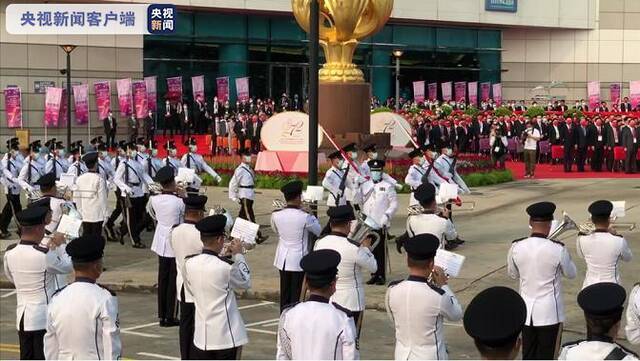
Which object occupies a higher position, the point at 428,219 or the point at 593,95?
the point at 593,95

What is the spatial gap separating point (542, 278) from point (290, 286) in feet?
12.3

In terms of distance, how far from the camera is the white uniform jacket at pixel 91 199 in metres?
17.2

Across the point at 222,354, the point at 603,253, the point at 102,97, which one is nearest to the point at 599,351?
the point at 222,354

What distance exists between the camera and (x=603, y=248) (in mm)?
10148

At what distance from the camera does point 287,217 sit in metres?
11.8

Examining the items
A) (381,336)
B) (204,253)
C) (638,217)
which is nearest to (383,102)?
(638,217)

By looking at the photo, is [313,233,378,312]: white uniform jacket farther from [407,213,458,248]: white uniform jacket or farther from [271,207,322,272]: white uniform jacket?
[407,213,458,248]: white uniform jacket

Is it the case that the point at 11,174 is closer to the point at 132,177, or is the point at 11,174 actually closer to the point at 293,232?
the point at 132,177

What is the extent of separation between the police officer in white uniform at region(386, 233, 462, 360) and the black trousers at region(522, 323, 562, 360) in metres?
2.52

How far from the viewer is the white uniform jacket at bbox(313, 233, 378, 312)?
9.57 meters

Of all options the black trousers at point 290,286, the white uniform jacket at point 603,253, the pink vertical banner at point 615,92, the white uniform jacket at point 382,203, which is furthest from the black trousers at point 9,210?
the pink vertical banner at point 615,92

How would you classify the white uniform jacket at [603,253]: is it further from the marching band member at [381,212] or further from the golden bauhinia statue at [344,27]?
the golden bauhinia statue at [344,27]

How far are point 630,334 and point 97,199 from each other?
37.5 feet

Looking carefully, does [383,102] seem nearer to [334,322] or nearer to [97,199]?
[97,199]
